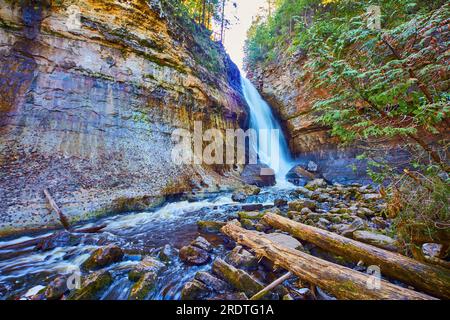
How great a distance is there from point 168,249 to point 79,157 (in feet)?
13.3

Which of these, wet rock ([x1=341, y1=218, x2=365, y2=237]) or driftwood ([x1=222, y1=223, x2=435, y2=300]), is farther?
wet rock ([x1=341, y1=218, x2=365, y2=237])

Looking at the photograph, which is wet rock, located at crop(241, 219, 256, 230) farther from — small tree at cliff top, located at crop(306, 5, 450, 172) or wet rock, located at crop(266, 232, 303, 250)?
small tree at cliff top, located at crop(306, 5, 450, 172)

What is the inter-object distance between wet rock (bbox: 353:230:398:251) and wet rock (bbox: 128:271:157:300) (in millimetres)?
3047

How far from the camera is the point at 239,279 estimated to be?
91.6 inches

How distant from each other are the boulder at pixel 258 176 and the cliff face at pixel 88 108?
3076 millimetres

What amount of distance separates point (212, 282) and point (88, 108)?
6217 mm

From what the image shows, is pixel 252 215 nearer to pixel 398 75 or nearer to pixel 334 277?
pixel 334 277

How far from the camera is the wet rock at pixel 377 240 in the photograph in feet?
8.44

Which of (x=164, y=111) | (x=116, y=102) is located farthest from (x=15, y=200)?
(x=164, y=111)

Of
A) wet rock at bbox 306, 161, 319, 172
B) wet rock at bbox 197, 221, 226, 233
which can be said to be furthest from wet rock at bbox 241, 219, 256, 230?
wet rock at bbox 306, 161, 319, 172

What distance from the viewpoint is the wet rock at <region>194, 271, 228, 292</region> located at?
7.66 ft

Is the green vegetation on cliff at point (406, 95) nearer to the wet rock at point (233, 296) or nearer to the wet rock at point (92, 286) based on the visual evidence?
the wet rock at point (233, 296)

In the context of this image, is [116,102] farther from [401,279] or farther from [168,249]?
[401,279]

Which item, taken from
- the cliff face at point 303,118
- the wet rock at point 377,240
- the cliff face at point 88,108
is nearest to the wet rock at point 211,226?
the wet rock at point 377,240
